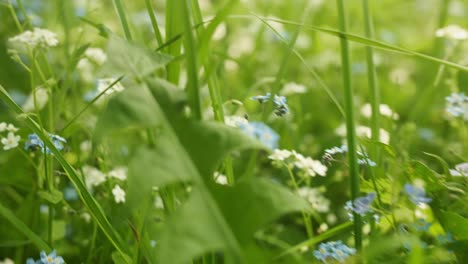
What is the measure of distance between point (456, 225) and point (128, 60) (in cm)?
70

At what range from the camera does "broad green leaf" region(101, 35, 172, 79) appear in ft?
3.22

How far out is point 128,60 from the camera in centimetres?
101

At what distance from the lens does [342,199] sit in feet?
6.81

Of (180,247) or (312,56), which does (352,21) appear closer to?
(312,56)

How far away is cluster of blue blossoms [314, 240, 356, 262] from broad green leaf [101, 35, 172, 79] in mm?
471

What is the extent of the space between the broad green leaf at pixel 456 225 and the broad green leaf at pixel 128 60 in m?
0.62

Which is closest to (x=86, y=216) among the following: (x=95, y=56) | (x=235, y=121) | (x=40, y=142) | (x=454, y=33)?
(x=40, y=142)

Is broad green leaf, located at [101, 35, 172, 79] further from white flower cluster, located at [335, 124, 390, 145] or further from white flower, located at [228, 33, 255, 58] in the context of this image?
white flower, located at [228, 33, 255, 58]

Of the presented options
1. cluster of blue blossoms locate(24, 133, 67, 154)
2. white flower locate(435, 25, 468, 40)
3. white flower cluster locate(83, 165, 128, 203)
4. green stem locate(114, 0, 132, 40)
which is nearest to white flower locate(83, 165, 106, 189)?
white flower cluster locate(83, 165, 128, 203)

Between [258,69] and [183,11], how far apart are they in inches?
68.7

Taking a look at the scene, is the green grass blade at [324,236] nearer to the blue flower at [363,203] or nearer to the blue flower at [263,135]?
the blue flower at [363,203]

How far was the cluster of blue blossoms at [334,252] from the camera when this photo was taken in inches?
45.8

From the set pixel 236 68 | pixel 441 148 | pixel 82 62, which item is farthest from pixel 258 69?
pixel 82 62

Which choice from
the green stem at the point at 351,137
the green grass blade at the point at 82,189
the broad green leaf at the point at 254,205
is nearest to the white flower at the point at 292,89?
the green stem at the point at 351,137
